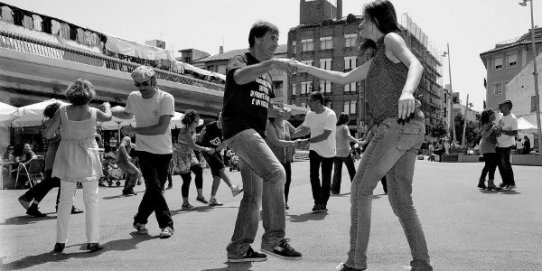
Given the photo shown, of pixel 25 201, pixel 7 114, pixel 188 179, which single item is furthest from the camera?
pixel 7 114

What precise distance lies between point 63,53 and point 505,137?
2009cm

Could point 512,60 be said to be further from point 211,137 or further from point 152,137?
point 152,137

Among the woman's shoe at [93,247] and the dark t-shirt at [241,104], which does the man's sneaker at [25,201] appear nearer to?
the woman's shoe at [93,247]

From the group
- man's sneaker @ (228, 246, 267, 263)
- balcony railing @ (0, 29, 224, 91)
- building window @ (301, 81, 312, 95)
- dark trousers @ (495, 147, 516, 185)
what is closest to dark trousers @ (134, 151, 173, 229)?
man's sneaker @ (228, 246, 267, 263)

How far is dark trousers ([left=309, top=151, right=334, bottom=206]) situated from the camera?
7.49 metres

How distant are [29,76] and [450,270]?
22077 millimetres

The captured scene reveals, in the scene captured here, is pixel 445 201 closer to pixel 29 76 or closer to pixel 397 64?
pixel 397 64

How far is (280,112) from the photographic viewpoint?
14.9 ft

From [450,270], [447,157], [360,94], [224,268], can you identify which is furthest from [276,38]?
[360,94]

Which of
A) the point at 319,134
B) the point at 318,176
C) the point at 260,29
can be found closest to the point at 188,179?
the point at 318,176

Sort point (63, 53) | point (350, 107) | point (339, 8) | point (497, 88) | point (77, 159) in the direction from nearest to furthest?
1. point (77, 159)
2. point (63, 53)
3. point (497, 88)
4. point (350, 107)
5. point (339, 8)

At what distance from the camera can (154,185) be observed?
18.1 ft

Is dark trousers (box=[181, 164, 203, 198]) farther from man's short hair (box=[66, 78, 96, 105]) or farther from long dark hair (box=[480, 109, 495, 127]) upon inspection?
long dark hair (box=[480, 109, 495, 127])

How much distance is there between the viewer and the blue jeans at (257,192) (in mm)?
3855
